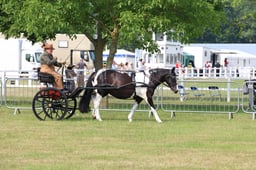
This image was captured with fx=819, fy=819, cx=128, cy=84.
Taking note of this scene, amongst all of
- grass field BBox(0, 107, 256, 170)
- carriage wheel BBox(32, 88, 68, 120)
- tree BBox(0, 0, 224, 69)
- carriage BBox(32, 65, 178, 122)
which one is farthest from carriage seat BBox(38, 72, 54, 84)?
tree BBox(0, 0, 224, 69)

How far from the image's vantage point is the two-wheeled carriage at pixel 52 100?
65.5ft

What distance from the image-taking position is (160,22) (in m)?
23.4

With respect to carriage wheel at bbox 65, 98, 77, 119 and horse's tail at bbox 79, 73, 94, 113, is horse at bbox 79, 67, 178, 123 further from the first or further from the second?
carriage wheel at bbox 65, 98, 77, 119

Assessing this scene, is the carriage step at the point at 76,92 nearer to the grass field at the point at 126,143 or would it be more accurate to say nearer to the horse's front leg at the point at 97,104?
the horse's front leg at the point at 97,104

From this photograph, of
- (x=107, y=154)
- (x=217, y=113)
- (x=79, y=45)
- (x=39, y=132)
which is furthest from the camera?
(x=79, y=45)

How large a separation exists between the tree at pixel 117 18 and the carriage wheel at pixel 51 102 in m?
3.70

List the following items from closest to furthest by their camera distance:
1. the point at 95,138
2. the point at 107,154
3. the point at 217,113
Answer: the point at 107,154, the point at 95,138, the point at 217,113

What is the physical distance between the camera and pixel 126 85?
20.2 m

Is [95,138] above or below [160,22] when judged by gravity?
below

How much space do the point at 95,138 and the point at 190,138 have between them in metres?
1.91

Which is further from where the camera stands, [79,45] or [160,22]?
[79,45]

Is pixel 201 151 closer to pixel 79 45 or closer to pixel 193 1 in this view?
pixel 193 1

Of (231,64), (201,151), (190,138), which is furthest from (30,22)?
(231,64)

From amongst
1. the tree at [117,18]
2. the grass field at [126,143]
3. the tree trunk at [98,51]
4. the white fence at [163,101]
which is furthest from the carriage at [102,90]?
the tree trunk at [98,51]
